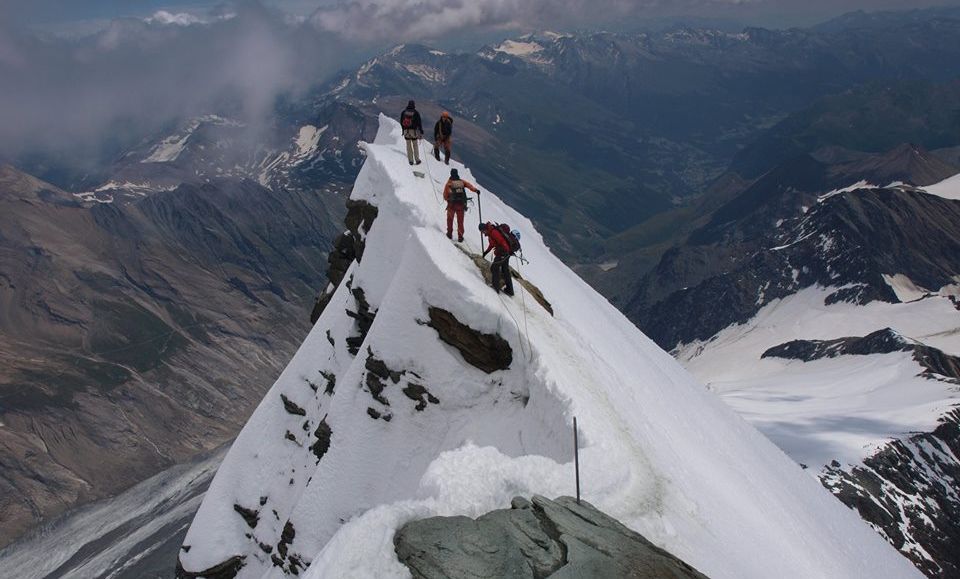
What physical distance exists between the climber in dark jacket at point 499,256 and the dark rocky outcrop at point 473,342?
2366mm

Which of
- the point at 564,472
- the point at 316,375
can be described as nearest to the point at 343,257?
the point at 316,375

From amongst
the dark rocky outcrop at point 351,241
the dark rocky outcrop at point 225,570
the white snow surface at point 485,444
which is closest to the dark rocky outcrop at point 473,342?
the white snow surface at point 485,444

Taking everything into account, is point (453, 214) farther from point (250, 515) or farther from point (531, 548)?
point (250, 515)

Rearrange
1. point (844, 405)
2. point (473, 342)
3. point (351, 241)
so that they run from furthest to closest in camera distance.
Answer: point (844, 405)
point (351, 241)
point (473, 342)

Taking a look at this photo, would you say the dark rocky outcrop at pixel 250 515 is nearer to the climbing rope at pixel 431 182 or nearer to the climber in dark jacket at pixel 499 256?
the climbing rope at pixel 431 182

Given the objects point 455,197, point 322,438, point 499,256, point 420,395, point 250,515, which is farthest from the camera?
point 250,515

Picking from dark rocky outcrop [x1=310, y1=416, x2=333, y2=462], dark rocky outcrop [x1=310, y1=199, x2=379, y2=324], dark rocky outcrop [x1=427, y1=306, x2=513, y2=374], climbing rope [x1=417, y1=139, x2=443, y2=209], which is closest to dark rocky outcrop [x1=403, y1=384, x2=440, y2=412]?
dark rocky outcrop [x1=427, y1=306, x2=513, y2=374]

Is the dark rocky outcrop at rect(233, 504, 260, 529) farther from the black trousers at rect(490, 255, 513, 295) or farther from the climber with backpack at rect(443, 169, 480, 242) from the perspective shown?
the black trousers at rect(490, 255, 513, 295)

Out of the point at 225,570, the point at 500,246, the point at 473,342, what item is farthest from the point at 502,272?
the point at 225,570

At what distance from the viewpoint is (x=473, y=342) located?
83.9 feet

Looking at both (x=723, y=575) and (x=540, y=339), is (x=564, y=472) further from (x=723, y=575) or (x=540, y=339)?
(x=540, y=339)

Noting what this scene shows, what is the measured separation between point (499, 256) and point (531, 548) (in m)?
14.8

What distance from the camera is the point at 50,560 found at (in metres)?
159

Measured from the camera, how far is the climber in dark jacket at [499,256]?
25.3 meters
